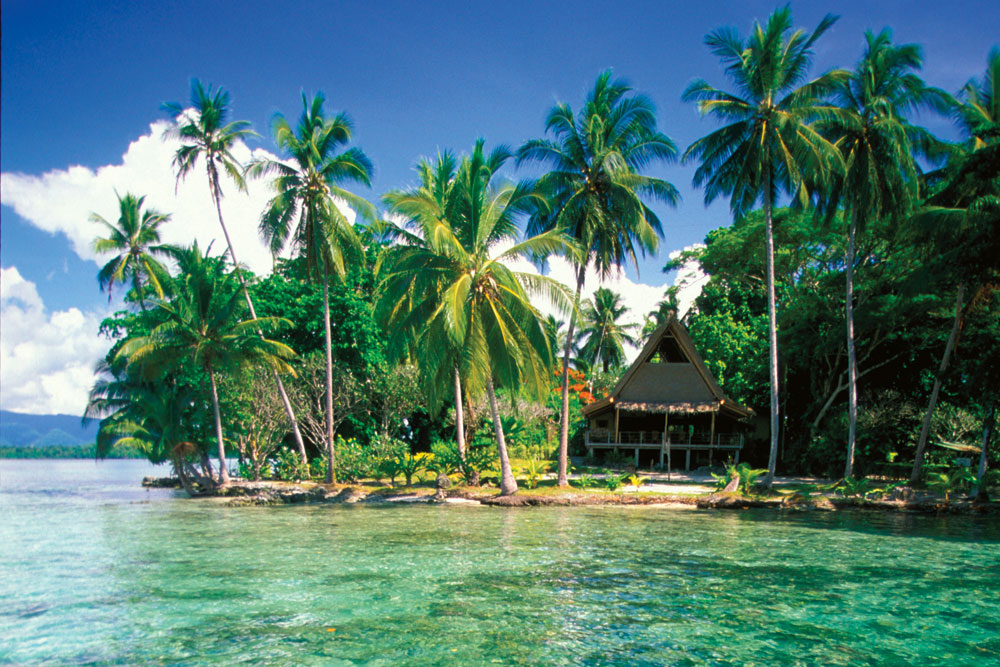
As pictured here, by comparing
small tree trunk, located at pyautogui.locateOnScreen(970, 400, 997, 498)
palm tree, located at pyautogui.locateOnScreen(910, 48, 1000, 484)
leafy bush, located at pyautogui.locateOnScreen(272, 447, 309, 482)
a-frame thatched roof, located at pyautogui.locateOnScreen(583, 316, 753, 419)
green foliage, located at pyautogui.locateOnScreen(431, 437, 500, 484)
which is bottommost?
leafy bush, located at pyautogui.locateOnScreen(272, 447, 309, 482)

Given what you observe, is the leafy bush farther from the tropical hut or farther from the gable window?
the gable window

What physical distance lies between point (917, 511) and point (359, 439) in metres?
19.6

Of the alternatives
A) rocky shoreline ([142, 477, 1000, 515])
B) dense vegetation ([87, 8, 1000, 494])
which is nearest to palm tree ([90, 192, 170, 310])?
dense vegetation ([87, 8, 1000, 494])

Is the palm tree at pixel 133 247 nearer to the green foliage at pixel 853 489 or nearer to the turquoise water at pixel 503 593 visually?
the turquoise water at pixel 503 593

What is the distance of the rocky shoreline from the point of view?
1678cm

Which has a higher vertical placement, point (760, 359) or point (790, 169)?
point (790, 169)

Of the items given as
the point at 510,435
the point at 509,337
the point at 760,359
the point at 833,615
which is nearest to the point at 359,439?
the point at 510,435

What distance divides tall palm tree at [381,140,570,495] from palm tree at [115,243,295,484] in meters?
5.55

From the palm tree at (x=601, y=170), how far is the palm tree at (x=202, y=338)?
9.25 meters

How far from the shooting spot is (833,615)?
698cm

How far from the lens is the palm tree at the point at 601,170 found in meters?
19.1

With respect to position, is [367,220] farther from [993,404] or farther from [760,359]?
[993,404]

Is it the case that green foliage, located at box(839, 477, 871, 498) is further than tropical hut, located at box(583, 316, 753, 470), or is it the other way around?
tropical hut, located at box(583, 316, 753, 470)

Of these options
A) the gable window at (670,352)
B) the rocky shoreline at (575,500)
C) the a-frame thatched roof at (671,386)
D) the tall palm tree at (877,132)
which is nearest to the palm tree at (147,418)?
the rocky shoreline at (575,500)
